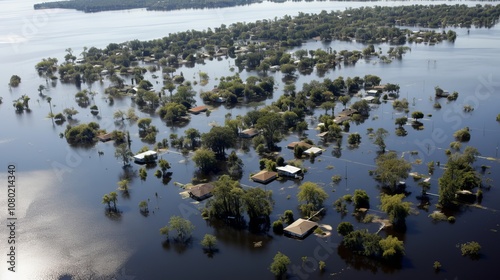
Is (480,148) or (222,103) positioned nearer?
(480,148)

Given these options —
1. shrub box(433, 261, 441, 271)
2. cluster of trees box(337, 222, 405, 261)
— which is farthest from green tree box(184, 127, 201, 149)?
shrub box(433, 261, 441, 271)

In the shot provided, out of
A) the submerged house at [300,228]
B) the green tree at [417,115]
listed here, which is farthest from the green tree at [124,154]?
the green tree at [417,115]

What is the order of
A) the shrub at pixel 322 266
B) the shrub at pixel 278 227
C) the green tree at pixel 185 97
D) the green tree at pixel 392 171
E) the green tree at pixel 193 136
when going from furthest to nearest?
the green tree at pixel 185 97, the green tree at pixel 193 136, the green tree at pixel 392 171, the shrub at pixel 278 227, the shrub at pixel 322 266

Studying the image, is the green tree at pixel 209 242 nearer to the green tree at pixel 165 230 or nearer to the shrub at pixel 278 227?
the green tree at pixel 165 230

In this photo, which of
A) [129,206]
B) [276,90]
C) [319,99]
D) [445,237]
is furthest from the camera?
[276,90]

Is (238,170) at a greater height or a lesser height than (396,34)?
lesser

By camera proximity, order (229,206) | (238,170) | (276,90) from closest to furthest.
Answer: (229,206), (238,170), (276,90)

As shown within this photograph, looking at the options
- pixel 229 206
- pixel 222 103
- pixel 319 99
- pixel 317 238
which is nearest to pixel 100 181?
pixel 229 206

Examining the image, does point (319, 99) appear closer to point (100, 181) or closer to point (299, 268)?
point (100, 181)
